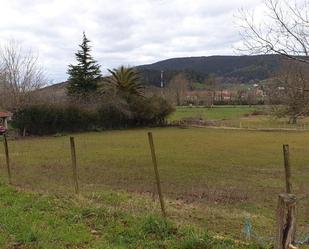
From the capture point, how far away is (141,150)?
34531 millimetres

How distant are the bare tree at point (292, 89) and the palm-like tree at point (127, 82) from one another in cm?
5506

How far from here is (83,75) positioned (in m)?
69.7

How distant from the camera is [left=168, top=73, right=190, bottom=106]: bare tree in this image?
135962 millimetres

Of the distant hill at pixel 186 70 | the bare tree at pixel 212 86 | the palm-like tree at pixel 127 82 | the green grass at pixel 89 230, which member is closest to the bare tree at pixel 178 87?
the distant hill at pixel 186 70

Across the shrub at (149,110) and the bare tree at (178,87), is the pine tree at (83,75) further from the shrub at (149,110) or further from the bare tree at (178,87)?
the bare tree at (178,87)

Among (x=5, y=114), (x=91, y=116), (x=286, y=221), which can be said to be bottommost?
(x=286, y=221)

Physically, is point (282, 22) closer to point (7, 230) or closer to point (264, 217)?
point (264, 217)

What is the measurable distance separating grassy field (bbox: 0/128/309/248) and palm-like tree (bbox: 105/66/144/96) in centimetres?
3415

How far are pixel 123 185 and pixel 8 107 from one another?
51458 millimetres

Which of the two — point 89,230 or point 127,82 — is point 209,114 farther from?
point 89,230

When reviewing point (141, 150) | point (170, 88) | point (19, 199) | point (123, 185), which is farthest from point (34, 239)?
point (170, 88)

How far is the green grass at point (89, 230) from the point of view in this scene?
250 inches

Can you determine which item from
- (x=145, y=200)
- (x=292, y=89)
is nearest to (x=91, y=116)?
(x=292, y=89)

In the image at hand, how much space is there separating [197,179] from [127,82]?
51539mm
